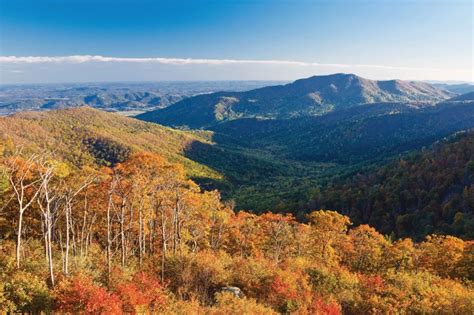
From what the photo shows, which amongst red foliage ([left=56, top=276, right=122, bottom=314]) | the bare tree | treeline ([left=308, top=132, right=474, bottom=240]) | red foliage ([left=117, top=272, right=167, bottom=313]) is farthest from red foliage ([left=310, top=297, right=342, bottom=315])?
treeline ([left=308, top=132, right=474, bottom=240])

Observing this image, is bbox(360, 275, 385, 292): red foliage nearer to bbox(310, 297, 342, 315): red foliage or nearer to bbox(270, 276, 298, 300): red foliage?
bbox(310, 297, 342, 315): red foliage

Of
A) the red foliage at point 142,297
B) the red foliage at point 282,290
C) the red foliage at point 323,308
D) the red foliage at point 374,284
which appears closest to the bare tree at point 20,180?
the red foliage at point 142,297

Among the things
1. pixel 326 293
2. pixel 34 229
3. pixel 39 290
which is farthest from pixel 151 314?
pixel 34 229

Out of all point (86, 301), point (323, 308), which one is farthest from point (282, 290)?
point (86, 301)

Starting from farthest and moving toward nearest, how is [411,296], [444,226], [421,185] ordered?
1. [421,185]
2. [444,226]
3. [411,296]

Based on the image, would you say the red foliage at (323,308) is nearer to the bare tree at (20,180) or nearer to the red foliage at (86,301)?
the red foliage at (86,301)

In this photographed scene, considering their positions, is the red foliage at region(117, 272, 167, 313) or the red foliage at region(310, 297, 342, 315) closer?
the red foliage at region(117, 272, 167, 313)

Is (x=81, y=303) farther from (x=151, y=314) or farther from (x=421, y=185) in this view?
(x=421, y=185)
